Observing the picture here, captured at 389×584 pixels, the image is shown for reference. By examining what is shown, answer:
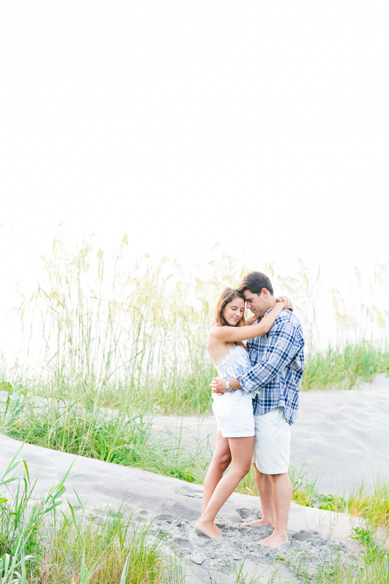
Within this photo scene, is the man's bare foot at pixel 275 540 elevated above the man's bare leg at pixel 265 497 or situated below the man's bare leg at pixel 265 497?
below

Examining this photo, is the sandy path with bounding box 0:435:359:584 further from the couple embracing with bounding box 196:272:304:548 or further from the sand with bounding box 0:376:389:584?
the couple embracing with bounding box 196:272:304:548

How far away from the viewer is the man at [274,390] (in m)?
3.00

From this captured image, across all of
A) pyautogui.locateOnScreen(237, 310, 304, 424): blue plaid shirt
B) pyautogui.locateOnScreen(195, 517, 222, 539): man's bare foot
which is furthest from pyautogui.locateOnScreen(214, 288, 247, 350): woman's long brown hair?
pyautogui.locateOnScreen(195, 517, 222, 539): man's bare foot

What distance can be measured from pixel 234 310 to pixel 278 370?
41 centimetres

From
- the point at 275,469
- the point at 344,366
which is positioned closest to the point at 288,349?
the point at 275,469

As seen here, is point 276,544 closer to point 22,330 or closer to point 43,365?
point 43,365

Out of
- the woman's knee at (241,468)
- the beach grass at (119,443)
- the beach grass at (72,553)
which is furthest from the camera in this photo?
the beach grass at (119,443)

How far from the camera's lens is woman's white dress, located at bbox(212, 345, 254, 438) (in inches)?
118

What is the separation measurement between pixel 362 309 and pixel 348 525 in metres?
5.24

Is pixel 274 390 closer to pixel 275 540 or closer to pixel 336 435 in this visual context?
pixel 275 540

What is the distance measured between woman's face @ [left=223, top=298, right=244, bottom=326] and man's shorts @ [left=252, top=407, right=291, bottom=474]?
20.5 inches

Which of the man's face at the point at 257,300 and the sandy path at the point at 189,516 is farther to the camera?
the man's face at the point at 257,300

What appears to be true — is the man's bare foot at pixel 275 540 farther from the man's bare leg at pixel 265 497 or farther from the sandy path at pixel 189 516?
the man's bare leg at pixel 265 497

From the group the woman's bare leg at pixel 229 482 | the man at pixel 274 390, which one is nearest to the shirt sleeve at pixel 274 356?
the man at pixel 274 390
